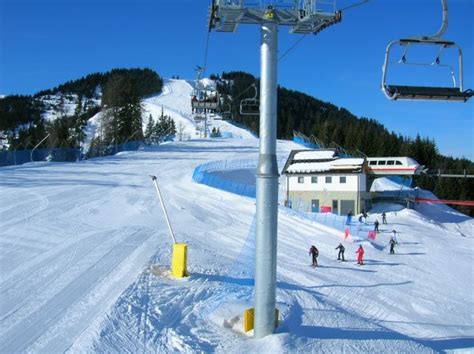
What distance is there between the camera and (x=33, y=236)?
14820 millimetres

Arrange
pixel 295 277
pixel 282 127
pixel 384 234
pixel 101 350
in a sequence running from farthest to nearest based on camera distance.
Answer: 1. pixel 282 127
2. pixel 384 234
3. pixel 295 277
4. pixel 101 350

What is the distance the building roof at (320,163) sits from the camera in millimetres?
42219

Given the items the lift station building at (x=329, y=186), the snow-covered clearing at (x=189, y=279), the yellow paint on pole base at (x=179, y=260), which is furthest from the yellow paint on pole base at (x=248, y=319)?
the lift station building at (x=329, y=186)

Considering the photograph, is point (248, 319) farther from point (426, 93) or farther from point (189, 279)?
point (426, 93)

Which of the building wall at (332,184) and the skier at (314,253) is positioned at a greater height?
the building wall at (332,184)

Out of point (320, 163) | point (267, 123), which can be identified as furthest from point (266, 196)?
point (320, 163)

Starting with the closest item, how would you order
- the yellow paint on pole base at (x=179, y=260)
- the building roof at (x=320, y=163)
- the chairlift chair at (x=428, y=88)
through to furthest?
the chairlift chair at (x=428, y=88)
the yellow paint on pole base at (x=179, y=260)
the building roof at (x=320, y=163)

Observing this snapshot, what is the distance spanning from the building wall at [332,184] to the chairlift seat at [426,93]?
3368cm

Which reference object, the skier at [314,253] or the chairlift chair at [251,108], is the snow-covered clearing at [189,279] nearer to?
the skier at [314,253]

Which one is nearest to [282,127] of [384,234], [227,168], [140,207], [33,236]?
[227,168]

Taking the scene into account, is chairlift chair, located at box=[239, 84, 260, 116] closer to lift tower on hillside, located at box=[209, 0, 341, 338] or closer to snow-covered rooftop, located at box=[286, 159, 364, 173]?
lift tower on hillside, located at box=[209, 0, 341, 338]

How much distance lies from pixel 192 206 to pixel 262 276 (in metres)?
19.1

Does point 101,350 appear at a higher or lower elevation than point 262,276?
lower

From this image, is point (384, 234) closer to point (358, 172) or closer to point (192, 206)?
point (358, 172)
